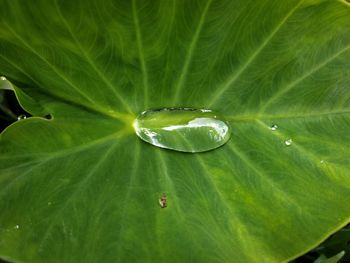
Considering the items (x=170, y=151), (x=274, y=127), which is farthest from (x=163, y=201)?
(x=274, y=127)

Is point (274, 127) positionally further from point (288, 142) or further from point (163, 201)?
point (163, 201)

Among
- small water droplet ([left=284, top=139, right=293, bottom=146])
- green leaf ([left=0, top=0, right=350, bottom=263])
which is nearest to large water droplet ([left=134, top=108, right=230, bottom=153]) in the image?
green leaf ([left=0, top=0, right=350, bottom=263])

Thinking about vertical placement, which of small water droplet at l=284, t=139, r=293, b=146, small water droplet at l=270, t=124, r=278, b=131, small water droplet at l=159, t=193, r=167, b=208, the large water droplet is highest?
the large water droplet

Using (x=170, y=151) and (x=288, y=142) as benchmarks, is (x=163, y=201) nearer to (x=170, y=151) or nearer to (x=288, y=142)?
(x=170, y=151)

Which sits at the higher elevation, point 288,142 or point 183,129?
point 183,129

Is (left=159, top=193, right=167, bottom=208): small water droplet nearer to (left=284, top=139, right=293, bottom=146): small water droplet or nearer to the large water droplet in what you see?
the large water droplet

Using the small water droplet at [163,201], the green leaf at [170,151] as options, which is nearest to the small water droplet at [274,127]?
the green leaf at [170,151]

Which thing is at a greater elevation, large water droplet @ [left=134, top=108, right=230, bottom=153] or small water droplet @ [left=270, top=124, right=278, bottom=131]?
large water droplet @ [left=134, top=108, right=230, bottom=153]
